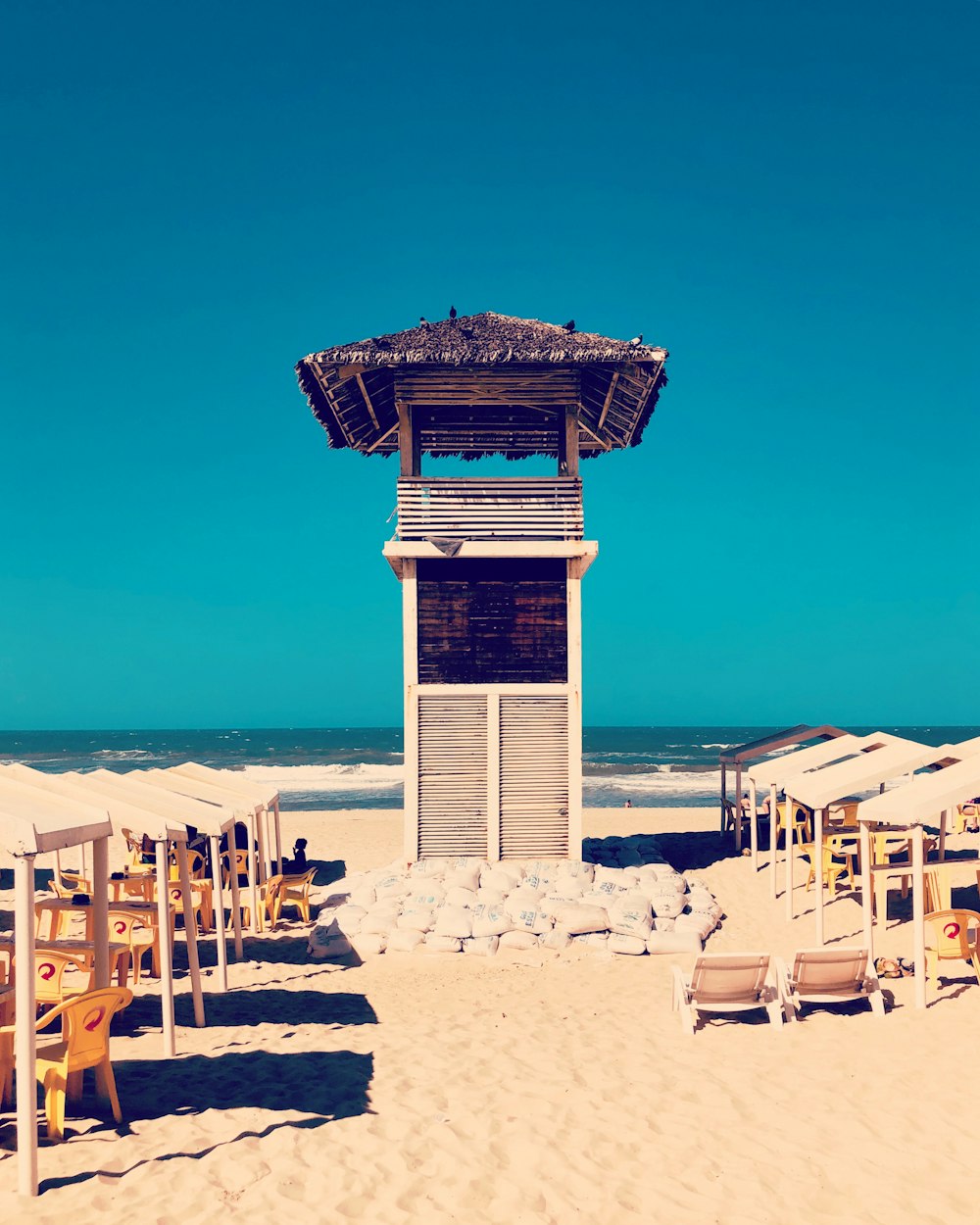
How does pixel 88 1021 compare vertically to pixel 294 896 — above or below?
above

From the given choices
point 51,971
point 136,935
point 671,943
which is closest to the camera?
point 51,971

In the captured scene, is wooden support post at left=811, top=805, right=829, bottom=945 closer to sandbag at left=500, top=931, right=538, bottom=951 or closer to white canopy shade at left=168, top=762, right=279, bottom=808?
sandbag at left=500, top=931, right=538, bottom=951

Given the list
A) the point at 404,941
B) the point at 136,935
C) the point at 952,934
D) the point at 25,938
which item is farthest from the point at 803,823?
the point at 25,938

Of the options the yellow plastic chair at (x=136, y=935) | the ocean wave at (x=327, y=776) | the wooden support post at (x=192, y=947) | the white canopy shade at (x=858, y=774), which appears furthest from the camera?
the ocean wave at (x=327, y=776)

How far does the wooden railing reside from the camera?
15.9 m

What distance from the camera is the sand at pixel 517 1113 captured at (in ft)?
19.3

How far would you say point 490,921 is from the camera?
1323cm

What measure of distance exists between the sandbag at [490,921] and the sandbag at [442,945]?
32cm

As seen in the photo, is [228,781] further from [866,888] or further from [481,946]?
[866,888]

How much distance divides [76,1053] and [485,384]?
481 inches

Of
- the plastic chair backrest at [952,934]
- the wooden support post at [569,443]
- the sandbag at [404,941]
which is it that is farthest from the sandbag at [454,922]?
the wooden support post at [569,443]

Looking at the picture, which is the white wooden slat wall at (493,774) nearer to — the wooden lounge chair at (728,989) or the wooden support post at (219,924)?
the wooden support post at (219,924)

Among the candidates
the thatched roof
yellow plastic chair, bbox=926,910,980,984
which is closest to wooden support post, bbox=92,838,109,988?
yellow plastic chair, bbox=926,910,980,984

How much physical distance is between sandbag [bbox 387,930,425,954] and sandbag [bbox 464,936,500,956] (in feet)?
2.16
